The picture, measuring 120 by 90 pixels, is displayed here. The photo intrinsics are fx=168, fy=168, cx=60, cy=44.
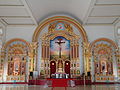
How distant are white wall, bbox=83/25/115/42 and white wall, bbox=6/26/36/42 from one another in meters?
6.92

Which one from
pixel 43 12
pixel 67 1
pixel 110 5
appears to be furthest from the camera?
pixel 43 12

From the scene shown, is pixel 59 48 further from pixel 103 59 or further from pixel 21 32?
pixel 103 59

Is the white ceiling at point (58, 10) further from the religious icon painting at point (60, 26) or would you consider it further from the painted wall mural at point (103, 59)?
the painted wall mural at point (103, 59)

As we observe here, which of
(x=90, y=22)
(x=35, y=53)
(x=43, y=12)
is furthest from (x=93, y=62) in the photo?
(x=43, y=12)

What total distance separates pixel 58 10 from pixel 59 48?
4721mm

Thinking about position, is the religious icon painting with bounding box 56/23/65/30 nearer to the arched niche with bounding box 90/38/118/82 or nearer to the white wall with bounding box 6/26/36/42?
the white wall with bounding box 6/26/36/42

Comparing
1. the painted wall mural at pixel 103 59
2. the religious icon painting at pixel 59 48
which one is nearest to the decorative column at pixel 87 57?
the painted wall mural at pixel 103 59

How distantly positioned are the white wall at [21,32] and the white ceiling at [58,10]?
0.66 metres

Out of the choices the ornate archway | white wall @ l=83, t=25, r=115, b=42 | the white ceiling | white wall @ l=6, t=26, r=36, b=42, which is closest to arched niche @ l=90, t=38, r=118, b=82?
white wall @ l=83, t=25, r=115, b=42

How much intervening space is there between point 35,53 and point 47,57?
5.24 feet

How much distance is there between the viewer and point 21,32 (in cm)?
2097

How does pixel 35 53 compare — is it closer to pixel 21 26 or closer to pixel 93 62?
pixel 21 26

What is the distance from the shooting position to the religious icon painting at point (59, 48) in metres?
21.1

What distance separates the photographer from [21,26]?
21.1 metres
